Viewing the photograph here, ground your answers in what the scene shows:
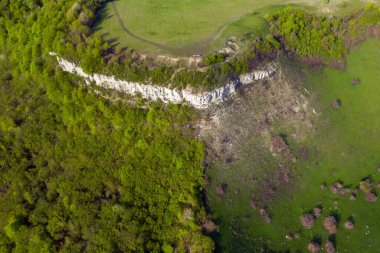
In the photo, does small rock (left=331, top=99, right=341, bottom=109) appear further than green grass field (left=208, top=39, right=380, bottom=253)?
Yes

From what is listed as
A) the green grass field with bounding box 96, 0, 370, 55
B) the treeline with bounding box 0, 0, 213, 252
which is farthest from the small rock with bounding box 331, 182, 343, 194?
the green grass field with bounding box 96, 0, 370, 55

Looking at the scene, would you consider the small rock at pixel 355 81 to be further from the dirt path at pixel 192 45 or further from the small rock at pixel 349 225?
the dirt path at pixel 192 45

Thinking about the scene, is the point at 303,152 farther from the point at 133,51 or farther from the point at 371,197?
the point at 133,51

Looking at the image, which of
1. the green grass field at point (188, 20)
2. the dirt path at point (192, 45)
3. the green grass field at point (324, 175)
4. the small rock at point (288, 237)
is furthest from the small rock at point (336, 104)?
the small rock at point (288, 237)

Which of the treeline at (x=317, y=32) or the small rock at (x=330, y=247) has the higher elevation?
the treeline at (x=317, y=32)

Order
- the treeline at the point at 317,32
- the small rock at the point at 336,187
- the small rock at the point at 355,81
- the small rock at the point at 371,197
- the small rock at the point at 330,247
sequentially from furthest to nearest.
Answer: the small rock at the point at 355,81
the treeline at the point at 317,32
the small rock at the point at 336,187
the small rock at the point at 371,197
the small rock at the point at 330,247

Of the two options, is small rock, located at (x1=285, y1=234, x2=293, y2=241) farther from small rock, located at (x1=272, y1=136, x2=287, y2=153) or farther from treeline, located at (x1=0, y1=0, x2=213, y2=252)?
small rock, located at (x1=272, y1=136, x2=287, y2=153)

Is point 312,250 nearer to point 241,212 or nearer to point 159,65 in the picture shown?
point 241,212
